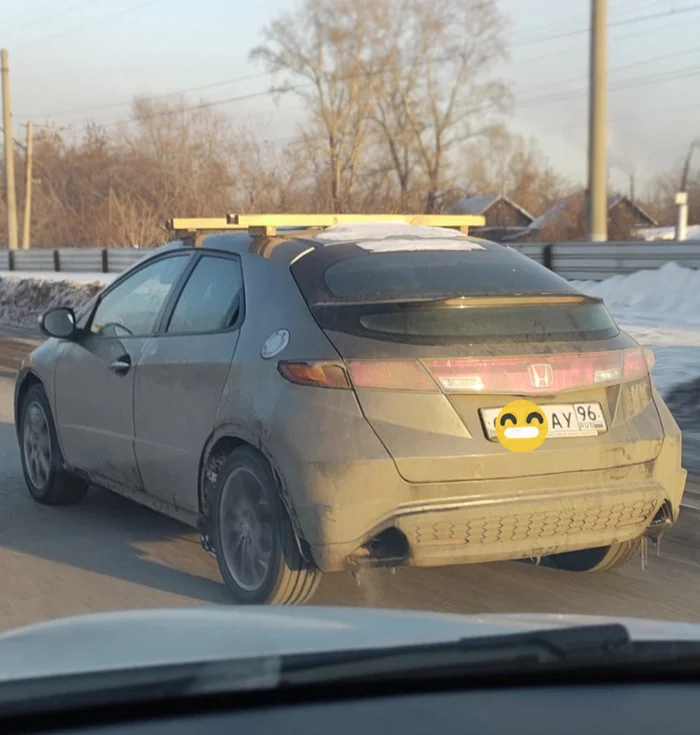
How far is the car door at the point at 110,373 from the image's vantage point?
17.9ft

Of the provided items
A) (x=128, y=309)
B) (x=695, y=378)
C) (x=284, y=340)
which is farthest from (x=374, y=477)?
(x=695, y=378)

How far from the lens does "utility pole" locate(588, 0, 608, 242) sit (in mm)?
17516

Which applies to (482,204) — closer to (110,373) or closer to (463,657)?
(110,373)

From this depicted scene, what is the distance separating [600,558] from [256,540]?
1661 millimetres

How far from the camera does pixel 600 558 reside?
5.00 metres

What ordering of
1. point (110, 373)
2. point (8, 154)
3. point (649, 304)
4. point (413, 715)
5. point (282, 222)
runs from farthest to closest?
point (8, 154), point (649, 304), point (110, 373), point (282, 222), point (413, 715)

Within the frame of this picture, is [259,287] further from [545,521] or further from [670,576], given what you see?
[670,576]

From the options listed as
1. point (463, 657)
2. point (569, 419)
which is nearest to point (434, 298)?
point (569, 419)

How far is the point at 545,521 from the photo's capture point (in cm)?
420

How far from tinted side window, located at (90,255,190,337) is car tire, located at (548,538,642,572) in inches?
93.3

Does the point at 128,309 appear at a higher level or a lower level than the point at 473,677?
higher

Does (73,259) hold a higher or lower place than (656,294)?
higher

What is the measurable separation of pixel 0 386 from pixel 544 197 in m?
66.9

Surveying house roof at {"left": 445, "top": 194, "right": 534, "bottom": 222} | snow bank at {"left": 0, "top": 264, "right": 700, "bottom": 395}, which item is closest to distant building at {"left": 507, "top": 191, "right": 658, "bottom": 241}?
house roof at {"left": 445, "top": 194, "right": 534, "bottom": 222}
